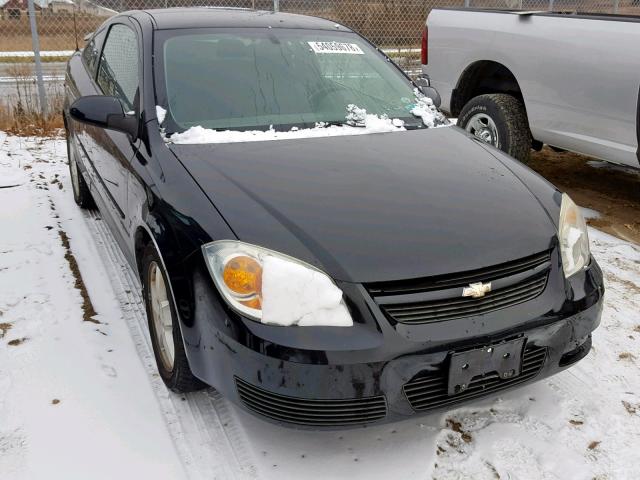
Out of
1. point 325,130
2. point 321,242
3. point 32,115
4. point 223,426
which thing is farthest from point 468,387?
point 32,115

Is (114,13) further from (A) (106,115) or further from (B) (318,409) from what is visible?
(B) (318,409)

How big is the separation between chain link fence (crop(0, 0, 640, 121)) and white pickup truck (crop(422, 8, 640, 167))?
110 inches

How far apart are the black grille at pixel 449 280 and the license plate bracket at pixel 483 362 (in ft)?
0.74

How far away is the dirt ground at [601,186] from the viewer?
182 inches

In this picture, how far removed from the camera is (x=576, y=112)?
4.62 m

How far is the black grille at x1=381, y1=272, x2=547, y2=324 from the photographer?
200 cm

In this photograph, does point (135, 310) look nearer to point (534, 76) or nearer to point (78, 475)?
point (78, 475)

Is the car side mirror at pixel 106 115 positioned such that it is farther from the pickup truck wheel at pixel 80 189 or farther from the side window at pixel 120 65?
the pickup truck wheel at pixel 80 189

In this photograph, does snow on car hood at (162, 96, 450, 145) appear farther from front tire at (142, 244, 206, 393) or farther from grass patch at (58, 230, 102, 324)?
grass patch at (58, 230, 102, 324)

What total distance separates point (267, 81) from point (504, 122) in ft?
8.84

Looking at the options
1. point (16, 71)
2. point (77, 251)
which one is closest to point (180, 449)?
point (77, 251)

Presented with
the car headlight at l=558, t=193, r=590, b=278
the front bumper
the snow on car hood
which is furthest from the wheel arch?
the front bumper

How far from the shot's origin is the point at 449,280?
A: 2.05 m

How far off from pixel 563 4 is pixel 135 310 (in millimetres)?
11709
